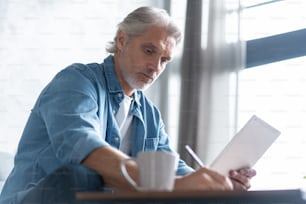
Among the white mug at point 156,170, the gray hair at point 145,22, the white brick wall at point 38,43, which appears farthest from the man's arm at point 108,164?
the white brick wall at point 38,43

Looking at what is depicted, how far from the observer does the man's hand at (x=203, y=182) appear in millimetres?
816

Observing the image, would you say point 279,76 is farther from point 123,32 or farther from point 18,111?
point 18,111

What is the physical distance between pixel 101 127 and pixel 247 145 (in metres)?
0.28

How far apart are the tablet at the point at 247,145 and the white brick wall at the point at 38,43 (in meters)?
0.69

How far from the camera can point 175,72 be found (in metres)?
1.67

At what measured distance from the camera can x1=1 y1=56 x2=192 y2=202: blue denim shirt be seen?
94 centimetres

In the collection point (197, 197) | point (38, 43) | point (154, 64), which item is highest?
point (38, 43)

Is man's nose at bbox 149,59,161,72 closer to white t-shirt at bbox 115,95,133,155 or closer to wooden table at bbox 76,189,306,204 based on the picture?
white t-shirt at bbox 115,95,133,155

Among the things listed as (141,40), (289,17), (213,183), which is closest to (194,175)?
(213,183)

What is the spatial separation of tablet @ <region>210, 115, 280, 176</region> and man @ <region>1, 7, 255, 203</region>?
2cm

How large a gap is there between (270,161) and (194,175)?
812mm

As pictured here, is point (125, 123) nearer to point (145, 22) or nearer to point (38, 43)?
point (145, 22)

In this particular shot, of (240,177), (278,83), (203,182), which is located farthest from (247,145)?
(278,83)

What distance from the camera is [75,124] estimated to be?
96 cm
